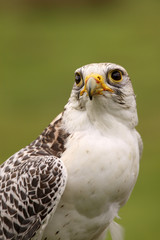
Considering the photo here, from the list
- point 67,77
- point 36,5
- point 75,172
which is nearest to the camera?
point 75,172

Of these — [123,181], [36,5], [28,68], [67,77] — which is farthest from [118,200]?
[36,5]

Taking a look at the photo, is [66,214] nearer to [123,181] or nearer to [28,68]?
[123,181]

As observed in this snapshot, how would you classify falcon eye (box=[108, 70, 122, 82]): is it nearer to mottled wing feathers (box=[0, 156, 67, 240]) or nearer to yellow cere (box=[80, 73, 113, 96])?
yellow cere (box=[80, 73, 113, 96])

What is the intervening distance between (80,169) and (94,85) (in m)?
0.56

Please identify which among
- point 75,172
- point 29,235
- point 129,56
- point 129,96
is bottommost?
point 129,56

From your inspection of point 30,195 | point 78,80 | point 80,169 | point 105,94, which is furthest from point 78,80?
point 30,195

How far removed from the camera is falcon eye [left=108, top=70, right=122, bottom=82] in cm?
548

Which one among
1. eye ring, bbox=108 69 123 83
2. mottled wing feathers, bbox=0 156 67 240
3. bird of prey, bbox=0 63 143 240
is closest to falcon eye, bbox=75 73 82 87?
bird of prey, bbox=0 63 143 240

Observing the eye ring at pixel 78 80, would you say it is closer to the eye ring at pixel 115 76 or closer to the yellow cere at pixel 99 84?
the yellow cere at pixel 99 84

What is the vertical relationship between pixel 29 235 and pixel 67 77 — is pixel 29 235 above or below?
above

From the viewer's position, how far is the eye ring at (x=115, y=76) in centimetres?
548

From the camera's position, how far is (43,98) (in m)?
16.5

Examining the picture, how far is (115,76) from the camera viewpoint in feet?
18.1

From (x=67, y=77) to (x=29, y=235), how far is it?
12608mm
